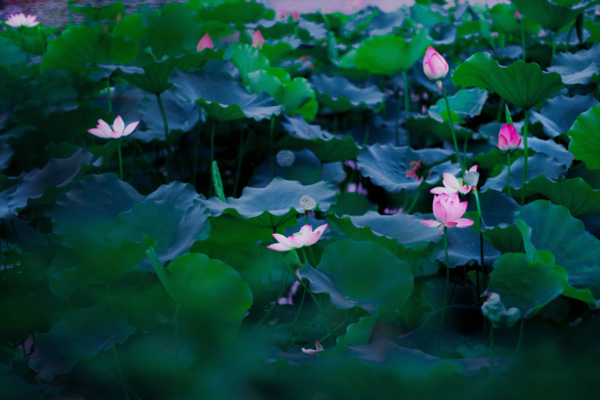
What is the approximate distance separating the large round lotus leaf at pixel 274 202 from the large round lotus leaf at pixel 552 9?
0.85m

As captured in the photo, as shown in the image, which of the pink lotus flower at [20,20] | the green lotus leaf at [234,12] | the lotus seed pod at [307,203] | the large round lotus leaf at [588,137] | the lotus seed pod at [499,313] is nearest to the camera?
the lotus seed pod at [499,313]

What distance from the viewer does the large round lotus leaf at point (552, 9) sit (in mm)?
1353

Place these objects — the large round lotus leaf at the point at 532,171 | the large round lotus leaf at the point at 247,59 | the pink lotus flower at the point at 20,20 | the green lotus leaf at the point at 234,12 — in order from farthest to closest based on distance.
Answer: the green lotus leaf at the point at 234,12, the pink lotus flower at the point at 20,20, the large round lotus leaf at the point at 247,59, the large round lotus leaf at the point at 532,171

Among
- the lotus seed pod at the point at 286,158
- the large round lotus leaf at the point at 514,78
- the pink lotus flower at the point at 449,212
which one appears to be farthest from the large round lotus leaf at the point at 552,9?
the pink lotus flower at the point at 449,212

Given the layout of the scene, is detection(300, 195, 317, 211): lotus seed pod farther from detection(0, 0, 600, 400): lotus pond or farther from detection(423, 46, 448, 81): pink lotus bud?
detection(423, 46, 448, 81): pink lotus bud

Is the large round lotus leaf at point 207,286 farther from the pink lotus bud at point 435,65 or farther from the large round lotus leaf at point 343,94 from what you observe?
the large round lotus leaf at point 343,94

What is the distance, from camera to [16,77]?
104 cm

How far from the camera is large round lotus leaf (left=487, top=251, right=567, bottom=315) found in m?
0.57

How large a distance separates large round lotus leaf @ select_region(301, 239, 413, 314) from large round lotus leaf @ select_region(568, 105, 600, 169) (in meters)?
0.43

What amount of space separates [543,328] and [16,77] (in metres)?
1.01

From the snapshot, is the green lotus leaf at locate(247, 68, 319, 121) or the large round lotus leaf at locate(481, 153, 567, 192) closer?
the large round lotus leaf at locate(481, 153, 567, 192)

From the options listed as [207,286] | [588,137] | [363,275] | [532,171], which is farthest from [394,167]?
[207,286]

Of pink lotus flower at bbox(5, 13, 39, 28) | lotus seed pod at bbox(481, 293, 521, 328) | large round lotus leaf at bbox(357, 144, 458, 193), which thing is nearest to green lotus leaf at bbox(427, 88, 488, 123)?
large round lotus leaf at bbox(357, 144, 458, 193)

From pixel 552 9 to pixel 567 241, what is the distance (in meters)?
0.91
